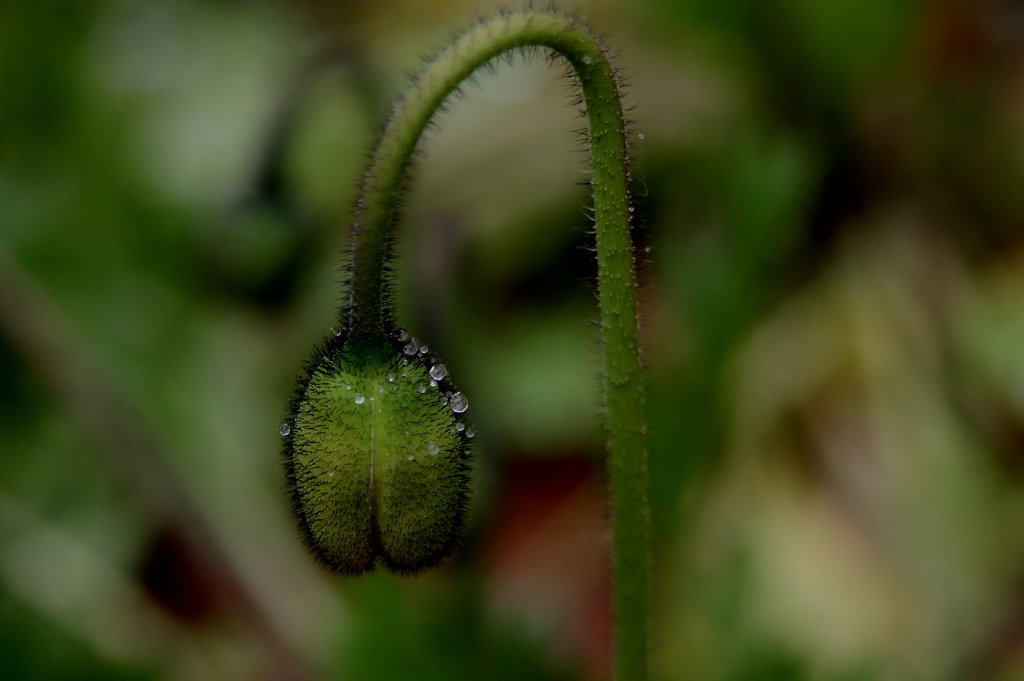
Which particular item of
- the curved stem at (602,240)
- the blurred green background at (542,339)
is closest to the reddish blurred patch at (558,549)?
the blurred green background at (542,339)

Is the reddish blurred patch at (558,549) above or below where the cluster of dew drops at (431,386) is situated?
above

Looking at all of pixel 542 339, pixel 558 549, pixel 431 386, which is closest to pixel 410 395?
pixel 431 386

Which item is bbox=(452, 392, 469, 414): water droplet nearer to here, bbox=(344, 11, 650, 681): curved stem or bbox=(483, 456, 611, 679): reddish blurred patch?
bbox=(344, 11, 650, 681): curved stem

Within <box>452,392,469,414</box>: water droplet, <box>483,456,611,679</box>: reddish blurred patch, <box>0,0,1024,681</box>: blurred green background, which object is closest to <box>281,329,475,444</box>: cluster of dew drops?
<box>452,392,469,414</box>: water droplet

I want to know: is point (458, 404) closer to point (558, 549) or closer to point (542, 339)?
point (558, 549)

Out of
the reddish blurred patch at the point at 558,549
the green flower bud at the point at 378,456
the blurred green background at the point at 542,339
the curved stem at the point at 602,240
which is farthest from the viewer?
the reddish blurred patch at the point at 558,549

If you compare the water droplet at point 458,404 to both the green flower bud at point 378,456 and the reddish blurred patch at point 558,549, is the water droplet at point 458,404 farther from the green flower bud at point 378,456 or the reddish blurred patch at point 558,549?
the reddish blurred patch at point 558,549

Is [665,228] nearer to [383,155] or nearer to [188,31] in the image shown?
[188,31]
